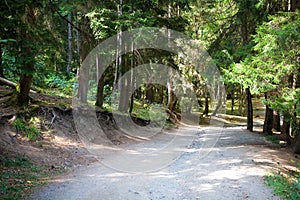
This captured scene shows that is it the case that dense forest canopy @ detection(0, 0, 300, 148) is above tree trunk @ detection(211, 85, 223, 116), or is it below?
above

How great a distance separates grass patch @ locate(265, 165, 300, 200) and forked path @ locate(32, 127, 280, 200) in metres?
0.21

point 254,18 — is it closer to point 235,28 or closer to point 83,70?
point 235,28

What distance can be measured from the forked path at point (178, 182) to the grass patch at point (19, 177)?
334mm

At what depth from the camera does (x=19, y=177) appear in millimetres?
6242

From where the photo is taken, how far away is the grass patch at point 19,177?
17.3ft

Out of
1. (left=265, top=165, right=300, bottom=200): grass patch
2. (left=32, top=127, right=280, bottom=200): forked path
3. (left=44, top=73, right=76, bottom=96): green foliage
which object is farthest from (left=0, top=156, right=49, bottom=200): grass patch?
(left=44, top=73, right=76, bottom=96): green foliage

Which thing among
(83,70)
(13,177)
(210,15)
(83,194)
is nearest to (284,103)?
(83,194)

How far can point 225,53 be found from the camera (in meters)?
12.0

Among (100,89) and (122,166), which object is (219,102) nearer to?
(100,89)

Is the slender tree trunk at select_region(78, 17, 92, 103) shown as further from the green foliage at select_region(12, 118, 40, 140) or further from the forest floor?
the green foliage at select_region(12, 118, 40, 140)

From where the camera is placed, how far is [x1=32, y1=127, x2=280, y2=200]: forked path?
5.71m

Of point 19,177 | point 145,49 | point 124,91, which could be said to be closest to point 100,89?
point 124,91

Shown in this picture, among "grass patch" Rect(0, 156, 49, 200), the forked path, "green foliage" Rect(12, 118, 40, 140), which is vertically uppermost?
"green foliage" Rect(12, 118, 40, 140)

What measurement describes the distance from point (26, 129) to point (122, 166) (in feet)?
12.1
